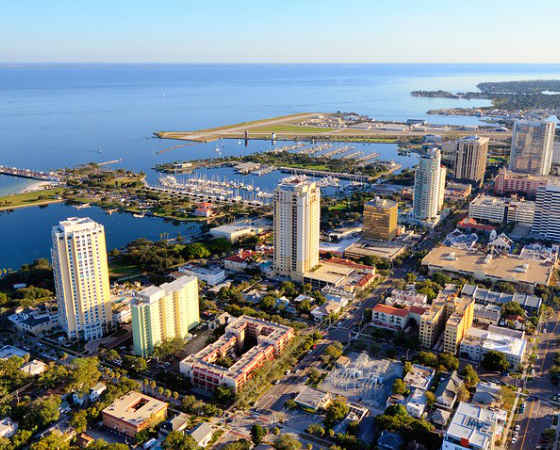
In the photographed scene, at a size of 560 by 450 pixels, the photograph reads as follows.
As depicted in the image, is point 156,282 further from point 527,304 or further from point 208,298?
point 527,304

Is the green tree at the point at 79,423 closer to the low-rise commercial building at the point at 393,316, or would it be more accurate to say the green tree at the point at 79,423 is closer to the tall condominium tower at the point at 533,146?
the low-rise commercial building at the point at 393,316

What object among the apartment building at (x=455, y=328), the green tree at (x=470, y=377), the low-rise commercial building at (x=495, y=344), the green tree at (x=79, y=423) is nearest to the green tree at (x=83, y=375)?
the green tree at (x=79, y=423)

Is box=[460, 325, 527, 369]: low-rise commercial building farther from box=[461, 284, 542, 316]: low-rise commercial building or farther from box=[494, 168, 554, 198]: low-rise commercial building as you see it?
box=[494, 168, 554, 198]: low-rise commercial building

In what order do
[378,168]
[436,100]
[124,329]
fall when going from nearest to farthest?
1. [124,329]
2. [378,168]
3. [436,100]

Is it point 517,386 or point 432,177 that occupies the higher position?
point 432,177

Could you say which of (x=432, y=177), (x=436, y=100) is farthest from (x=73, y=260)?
(x=436, y=100)

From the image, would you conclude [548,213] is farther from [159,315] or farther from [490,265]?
[159,315]
